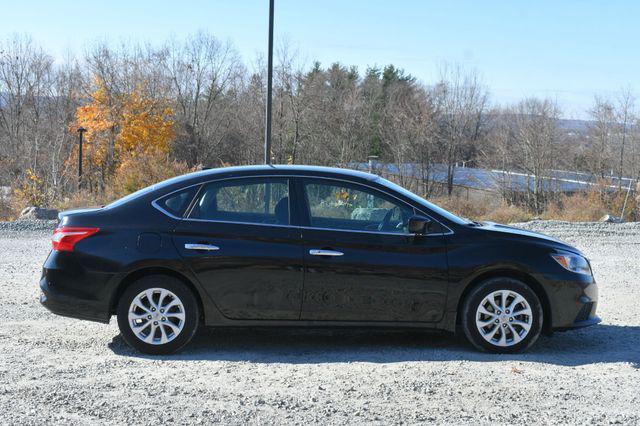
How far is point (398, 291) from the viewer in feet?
21.2

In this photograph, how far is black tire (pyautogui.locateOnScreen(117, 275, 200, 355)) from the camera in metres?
6.36

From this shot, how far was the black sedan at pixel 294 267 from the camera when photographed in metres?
6.38

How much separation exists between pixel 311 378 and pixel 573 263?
8.54ft

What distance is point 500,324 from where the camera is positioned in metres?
6.50

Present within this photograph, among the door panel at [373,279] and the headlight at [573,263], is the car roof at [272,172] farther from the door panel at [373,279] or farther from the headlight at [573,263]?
the headlight at [573,263]

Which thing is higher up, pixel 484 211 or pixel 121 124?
pixel 121 124

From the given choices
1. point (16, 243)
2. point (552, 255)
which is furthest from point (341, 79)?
point (552, 255)

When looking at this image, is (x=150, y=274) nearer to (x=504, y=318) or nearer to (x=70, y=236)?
(x=70, y=236)

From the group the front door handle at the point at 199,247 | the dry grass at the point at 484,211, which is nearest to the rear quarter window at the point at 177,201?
the front door handle at the point at 199,247

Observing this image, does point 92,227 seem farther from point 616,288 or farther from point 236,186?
point 616,288

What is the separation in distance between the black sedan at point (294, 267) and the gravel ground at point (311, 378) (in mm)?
299

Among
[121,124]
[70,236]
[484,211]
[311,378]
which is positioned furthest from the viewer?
[121,124]

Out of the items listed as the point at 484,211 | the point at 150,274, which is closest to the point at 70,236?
the point at 150,274

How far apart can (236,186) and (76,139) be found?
46.0 m
